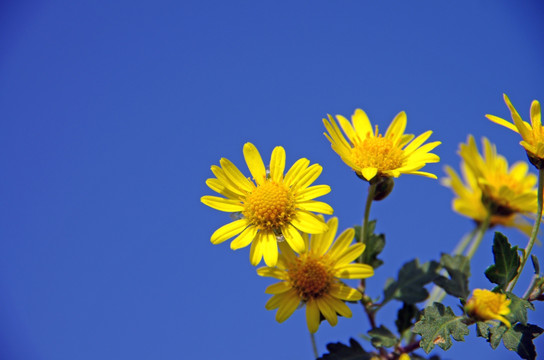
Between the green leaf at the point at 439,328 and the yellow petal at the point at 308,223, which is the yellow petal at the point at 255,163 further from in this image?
the green leaf at the point at 439,328

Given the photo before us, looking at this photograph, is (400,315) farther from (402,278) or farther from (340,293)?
(340,293)

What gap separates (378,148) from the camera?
2744 millimetres

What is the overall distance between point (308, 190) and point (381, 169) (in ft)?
1.38

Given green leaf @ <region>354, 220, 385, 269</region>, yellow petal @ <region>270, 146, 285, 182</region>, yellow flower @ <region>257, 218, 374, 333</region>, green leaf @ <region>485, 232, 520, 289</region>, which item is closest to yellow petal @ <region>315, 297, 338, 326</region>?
yellow flower @ <region>257, 218, 374, 333</region>

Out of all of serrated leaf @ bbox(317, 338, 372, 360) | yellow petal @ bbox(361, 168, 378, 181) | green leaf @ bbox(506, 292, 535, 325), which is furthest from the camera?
serrated leaf @ bbox(317, 338, 372, 360)

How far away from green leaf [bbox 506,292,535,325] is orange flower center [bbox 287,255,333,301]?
0.85 meters

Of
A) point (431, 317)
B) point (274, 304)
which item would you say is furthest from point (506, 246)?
point (274, 304)

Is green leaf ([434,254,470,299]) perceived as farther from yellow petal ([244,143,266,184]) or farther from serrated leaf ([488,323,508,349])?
yellow petal ([244,143,266,184])

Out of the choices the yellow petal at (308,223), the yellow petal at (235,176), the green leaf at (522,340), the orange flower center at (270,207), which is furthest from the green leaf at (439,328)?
the yellow petal at (235,176)

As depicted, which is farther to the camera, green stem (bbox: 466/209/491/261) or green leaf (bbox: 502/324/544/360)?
green stem (bbox: 466/209/491/261)

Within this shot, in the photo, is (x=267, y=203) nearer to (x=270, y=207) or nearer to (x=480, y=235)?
(x=270, y=207)

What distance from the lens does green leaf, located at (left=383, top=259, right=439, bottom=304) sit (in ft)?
9.62

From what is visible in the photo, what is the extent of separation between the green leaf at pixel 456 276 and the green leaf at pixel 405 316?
25 centimetres

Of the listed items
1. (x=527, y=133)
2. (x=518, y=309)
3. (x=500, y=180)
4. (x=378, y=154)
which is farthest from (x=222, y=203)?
(x=500, y=180)
